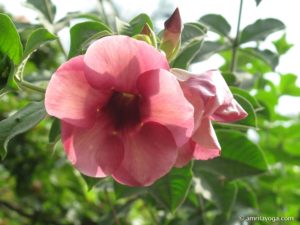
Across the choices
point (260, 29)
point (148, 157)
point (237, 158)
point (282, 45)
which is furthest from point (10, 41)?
point (282, 45)

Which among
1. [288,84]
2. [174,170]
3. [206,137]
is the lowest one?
[288,84]

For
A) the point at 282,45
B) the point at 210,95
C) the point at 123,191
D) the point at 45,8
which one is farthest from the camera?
the point at 282,45

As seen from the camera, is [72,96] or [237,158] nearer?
[72,96]

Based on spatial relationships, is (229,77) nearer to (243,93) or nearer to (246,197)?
(243,93)

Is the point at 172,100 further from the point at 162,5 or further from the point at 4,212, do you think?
the point at 4,212

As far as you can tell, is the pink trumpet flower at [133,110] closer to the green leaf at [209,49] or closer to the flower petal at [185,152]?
the flower petal at [185,152]

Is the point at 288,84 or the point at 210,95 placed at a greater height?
the point at 210,95

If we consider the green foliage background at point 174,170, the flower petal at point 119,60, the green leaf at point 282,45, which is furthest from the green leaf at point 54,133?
the green leaf at point 282,45
